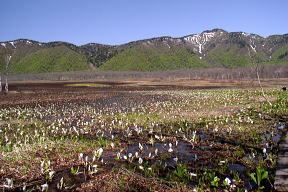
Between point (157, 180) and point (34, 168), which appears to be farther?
point (34, 168)

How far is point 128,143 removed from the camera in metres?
11.4

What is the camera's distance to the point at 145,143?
37.2 ft

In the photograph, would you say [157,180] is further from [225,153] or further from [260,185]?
[225,153]

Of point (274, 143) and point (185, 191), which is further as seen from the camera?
point (274, 143)

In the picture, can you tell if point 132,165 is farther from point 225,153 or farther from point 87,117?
point 87,117

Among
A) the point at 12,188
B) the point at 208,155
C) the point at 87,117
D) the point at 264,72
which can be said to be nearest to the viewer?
the point at 12,188

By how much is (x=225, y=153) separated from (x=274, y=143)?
2349mm

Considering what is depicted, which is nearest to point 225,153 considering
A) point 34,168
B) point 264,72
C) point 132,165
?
point 132,165

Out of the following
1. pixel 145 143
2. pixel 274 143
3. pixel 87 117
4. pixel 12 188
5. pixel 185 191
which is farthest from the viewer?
pixel 87 117

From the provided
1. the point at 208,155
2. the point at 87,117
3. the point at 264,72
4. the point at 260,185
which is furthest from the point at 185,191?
the point at 264,72

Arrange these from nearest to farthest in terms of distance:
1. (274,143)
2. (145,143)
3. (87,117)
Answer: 1. (274,143)
2. (145,143)
3. (87,117)

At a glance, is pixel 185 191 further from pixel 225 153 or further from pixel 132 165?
pixel 225 153

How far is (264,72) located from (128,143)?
686 feet

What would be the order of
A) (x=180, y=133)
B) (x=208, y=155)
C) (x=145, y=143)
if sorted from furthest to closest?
(x=180, y=133) < (x=145, y=143) < (x=208, y=155)
